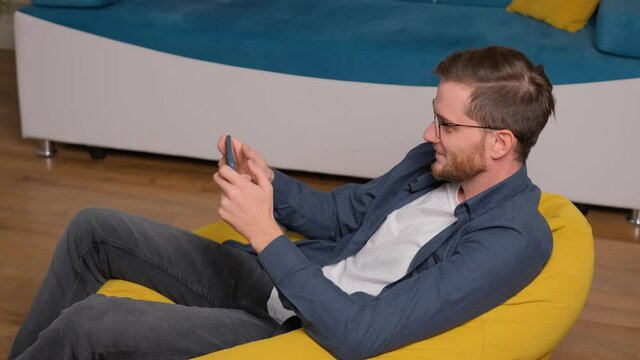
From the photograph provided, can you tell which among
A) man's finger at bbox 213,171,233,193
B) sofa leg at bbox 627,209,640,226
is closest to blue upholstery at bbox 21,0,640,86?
sofa leg at bbox 627,209,640,226

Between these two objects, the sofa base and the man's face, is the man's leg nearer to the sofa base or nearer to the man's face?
the man's face

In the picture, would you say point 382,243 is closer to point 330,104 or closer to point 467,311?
point 467,311

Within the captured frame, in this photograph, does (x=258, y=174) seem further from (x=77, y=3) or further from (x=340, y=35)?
(x=77, y=3)

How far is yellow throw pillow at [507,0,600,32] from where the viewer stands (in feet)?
10.2

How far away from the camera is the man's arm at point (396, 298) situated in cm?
158

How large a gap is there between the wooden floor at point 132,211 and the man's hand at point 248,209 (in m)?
1.01

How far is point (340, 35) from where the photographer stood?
3121 millimetres

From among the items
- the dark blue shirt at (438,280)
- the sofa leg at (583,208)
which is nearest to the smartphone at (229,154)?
the dark blue shirt at (438,280)

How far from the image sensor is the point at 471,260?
1.62 m

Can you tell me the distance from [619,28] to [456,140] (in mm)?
1372

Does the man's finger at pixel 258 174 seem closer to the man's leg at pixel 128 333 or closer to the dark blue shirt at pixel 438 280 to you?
the dark blue shirt at pixel 438 280

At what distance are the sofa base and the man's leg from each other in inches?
58.2

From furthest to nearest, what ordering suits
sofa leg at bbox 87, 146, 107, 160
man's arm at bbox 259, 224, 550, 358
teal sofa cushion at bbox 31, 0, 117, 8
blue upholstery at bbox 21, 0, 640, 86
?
sofa leg at bbox 87, 146, 107, 160
teal sofa cushion at bbox 31, 0, 117, 8
blue upholstery at bbox 21, 0, 640, 86
man's arm at bbox 259, 224, 550, 358

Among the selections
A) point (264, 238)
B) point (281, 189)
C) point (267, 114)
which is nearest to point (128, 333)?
point (264, 238)
